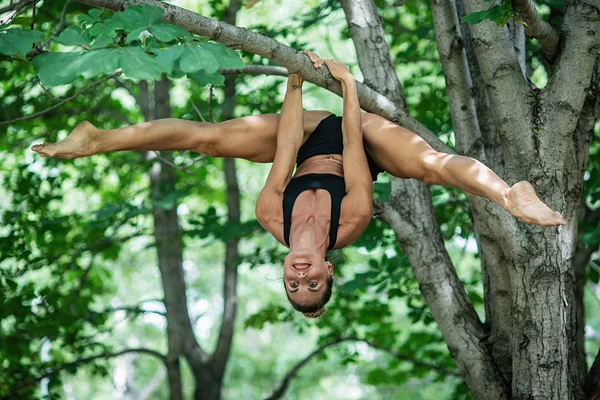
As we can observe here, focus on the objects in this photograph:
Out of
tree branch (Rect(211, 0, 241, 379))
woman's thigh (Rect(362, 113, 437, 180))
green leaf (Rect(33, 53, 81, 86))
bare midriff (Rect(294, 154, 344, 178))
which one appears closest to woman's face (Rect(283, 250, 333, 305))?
bare midriff (Rect(294, 154, 344, 178))

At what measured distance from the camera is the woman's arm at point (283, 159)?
410 centimetres

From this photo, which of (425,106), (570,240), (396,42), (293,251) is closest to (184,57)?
(293,251)

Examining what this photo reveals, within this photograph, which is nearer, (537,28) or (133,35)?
(133,35)

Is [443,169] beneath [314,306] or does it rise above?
above

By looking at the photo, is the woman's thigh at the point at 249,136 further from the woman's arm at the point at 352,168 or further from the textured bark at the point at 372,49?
the textured bark at the point at 372,49

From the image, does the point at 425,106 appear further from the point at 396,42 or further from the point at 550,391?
the point at 550,391

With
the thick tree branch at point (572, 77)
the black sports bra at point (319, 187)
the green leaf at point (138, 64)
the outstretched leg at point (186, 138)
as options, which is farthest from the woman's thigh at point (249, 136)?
the thick tree branch at point (572, 77)

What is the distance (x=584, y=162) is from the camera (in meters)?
4.54

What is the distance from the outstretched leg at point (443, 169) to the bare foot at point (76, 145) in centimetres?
141

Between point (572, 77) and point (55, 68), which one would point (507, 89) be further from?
point (55, 68)

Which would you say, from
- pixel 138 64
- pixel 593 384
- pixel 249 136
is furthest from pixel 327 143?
pixel 593 384

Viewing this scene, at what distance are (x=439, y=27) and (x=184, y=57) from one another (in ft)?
6.79

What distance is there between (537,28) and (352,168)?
120 cm

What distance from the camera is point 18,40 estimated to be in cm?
306
